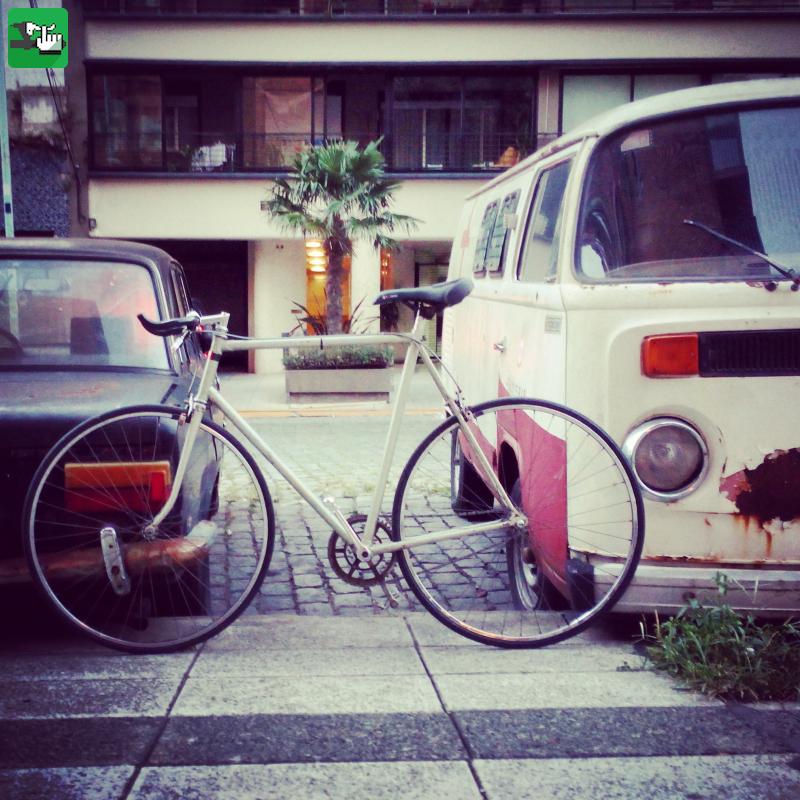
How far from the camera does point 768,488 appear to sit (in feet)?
11.2

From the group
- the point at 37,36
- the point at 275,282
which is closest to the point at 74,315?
the point at 37,36

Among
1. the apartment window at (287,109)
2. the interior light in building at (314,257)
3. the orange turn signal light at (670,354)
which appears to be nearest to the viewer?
the orange turn signal light at (670,354)

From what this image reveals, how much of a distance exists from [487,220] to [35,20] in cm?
1254

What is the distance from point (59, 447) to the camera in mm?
3430

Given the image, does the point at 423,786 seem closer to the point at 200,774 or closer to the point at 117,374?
the point at 200,774

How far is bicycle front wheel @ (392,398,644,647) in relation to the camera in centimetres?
342

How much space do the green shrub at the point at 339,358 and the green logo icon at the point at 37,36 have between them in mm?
5863

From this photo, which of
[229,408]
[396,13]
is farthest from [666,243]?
[396,13]

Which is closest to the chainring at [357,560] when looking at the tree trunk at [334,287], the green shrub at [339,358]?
the green shrub at [339,358]

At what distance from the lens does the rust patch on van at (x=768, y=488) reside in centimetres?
342

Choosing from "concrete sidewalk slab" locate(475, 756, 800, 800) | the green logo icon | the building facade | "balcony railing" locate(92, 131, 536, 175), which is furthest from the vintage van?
"balcony railing" locate(92, 131, 536, 175)

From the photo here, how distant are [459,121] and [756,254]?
68.5 ft

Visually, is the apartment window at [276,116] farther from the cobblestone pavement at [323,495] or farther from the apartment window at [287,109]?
the cobblestone pavement at [323,495]

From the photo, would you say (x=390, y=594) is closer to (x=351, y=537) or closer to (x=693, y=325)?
(x=351, y=537)
